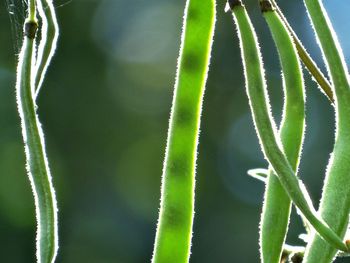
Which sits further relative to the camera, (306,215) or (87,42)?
(87,42)

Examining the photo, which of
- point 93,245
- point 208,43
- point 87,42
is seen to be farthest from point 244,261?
point 208,43

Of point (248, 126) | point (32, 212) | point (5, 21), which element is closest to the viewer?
point (32, 212)

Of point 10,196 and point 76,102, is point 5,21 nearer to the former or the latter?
point 76,102

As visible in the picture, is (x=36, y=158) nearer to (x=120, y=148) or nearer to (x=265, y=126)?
(x=265, y=126)

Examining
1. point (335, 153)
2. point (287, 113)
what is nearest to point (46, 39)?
point (287, 113)

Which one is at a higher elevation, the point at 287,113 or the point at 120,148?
the point at 287,113

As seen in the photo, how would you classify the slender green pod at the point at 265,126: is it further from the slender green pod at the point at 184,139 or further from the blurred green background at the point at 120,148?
the blurred green background at the point at 120,148
